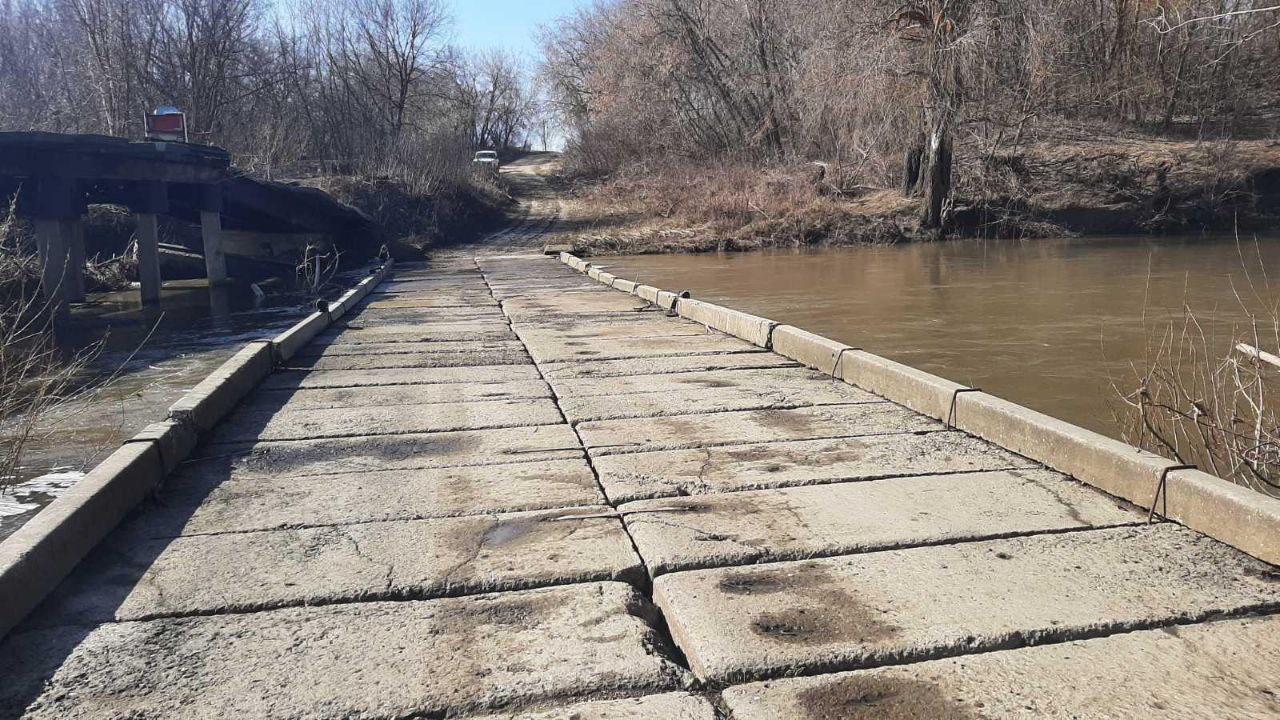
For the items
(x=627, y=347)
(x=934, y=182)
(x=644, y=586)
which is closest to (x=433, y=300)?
(x=627, y=347)

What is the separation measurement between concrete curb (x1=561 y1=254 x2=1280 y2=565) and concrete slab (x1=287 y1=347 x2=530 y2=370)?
3.02 m

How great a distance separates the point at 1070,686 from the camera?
2.89 m

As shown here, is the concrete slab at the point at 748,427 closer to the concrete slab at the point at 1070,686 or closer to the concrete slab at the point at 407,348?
the concrete slab at the point at 1070,686

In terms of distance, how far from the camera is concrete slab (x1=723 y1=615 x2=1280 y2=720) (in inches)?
109

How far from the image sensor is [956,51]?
22781 millimetres

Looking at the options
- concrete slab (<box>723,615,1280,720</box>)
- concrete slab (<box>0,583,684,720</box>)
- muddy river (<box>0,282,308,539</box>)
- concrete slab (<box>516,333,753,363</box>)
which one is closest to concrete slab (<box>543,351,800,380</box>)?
concrete slab (<box>516,333,753,363</box>)

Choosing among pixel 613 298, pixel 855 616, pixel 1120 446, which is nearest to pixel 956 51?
pixel 613 298

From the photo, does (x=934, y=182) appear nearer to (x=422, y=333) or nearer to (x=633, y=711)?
(x=422, y=333)

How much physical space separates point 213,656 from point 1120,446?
3979 mm

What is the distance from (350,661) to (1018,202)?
95.3ft

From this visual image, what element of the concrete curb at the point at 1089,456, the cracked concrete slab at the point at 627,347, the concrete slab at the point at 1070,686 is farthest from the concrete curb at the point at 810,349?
the concrete slab at the point at 1070,686

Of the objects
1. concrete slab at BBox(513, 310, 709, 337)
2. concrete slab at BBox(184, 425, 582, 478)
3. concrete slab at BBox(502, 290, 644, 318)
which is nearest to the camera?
concrete slab at BBox(184, 425, 582, 478)

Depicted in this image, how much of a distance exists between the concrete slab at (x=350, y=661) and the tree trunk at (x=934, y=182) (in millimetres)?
24997

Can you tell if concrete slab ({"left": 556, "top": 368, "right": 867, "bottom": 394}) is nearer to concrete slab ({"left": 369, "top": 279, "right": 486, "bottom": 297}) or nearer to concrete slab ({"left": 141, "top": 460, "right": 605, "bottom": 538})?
concrete slab ({"left": 141, "top": 460, "right": 605, "bottom": 538})
